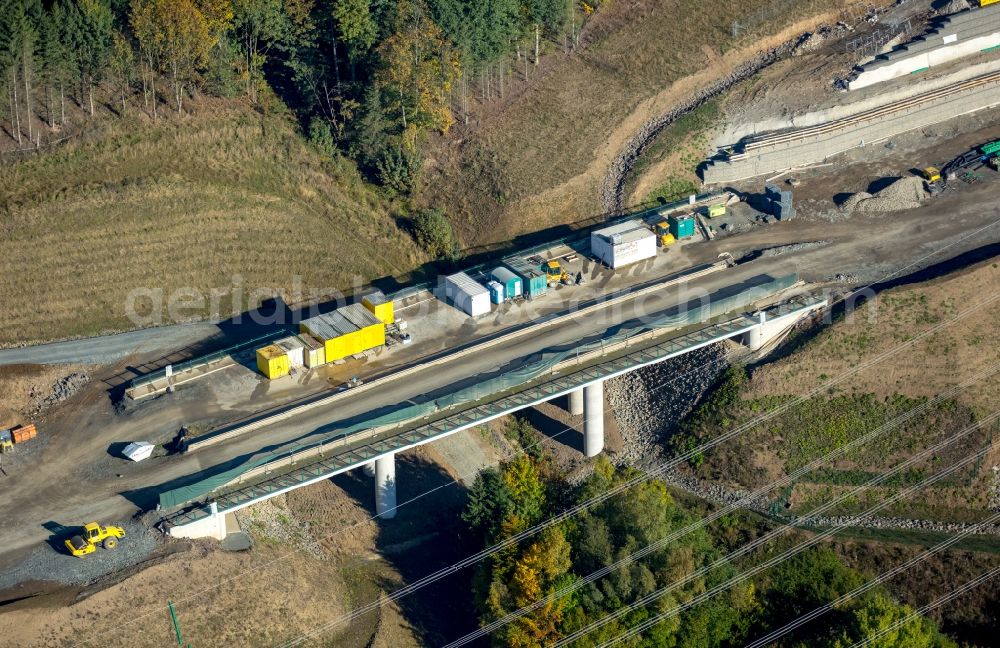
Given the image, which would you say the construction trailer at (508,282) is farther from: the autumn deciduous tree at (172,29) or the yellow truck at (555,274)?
the autumn deciduous tree at (172,29)

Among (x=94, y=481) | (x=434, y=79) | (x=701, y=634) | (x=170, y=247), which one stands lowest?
(x=701, y=634)

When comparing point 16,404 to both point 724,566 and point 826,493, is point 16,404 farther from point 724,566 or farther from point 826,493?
point 826,493

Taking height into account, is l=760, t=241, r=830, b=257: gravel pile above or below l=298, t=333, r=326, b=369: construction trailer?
above

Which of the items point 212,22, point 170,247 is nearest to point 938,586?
point 170,247

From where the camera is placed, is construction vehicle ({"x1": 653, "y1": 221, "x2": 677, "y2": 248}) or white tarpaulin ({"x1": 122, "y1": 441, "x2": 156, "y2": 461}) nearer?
white tarpaulin ({"x1": 122, "y1": 441, "x2": 156, "y2": 461})

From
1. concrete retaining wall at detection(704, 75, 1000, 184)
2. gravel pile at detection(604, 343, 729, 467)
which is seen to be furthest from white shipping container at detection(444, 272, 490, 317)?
concrete retaining wall at detection(704, 75, 1000, 184)

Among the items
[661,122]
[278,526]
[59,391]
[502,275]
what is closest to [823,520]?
[502,275]

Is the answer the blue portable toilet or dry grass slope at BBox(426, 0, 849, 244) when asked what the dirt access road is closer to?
the blue portable toilet
